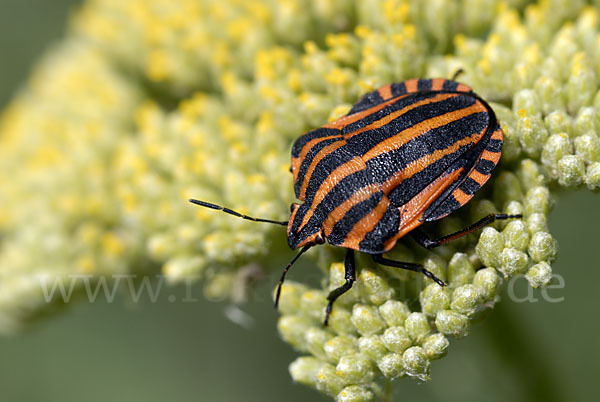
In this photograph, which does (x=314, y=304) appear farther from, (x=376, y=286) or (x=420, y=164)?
(x=420, y=164)

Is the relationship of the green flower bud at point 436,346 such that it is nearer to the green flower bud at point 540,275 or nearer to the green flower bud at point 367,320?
the green flower bud at point 367,320

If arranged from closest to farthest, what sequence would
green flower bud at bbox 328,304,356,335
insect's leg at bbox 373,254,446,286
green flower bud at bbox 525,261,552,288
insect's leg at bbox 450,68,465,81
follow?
green flower bud at bbox 525,261,552,288, insect's leg at bbox 373,254,446,286, green flower bud at bbox 328,304,356,335, insect's leg at bbox 450,68,465,81

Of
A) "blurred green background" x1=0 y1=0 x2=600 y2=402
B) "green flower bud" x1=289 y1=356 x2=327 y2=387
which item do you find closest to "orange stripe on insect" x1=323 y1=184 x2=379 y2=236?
"green flower bud" x1=289 y1=356 x2=327 y2=387

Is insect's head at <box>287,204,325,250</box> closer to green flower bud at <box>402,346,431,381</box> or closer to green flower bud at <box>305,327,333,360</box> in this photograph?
green flower bud at <box>305,327,333,360</box>

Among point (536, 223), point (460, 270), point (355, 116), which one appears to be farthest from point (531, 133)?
point (355, 116)

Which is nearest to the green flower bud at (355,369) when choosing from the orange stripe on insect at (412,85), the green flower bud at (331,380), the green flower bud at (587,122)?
the green flower bud at (331,380)

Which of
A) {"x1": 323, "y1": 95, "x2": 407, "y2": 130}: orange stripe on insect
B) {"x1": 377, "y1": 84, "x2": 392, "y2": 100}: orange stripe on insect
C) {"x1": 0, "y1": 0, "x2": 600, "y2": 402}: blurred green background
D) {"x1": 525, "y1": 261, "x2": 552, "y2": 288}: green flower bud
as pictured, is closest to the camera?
{"x1": 525, "y1": 261, "x2": 552, "y2": 288}: green flower bud

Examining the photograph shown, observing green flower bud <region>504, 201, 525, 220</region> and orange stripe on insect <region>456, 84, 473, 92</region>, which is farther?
orange stripe on insect <region>456, 84, 473, 92</region>

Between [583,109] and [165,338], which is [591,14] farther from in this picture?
[165,338]
